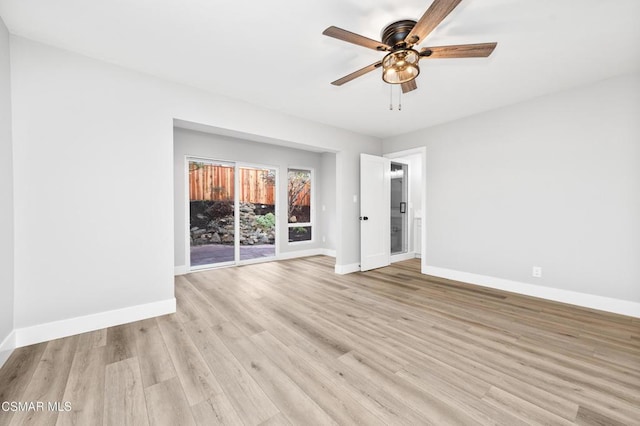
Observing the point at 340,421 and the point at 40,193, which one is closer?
the point at 340,421

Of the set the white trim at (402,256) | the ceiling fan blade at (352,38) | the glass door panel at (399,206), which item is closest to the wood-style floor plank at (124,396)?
the ceiling fan blade at (352,38)

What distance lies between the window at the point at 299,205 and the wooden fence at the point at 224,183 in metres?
0.50

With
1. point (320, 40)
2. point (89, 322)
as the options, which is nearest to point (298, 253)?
point (89, 322)

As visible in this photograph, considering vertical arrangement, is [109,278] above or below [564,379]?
above

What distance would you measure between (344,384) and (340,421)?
1.00ft

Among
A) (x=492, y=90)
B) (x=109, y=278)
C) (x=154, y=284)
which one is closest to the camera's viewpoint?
(x=109, y=278)

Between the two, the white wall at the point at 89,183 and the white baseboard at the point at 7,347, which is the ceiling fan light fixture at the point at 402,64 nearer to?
the white wall at the point at 89,183

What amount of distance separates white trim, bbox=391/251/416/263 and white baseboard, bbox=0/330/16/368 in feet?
17.8

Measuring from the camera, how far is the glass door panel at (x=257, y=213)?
5605mm

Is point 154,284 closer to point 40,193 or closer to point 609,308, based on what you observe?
point 40,193

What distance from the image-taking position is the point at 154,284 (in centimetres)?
282

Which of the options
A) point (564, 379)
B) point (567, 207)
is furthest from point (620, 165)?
point (564, 379)

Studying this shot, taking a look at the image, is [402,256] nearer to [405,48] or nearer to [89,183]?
[405,48]

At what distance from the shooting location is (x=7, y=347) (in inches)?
79.6
